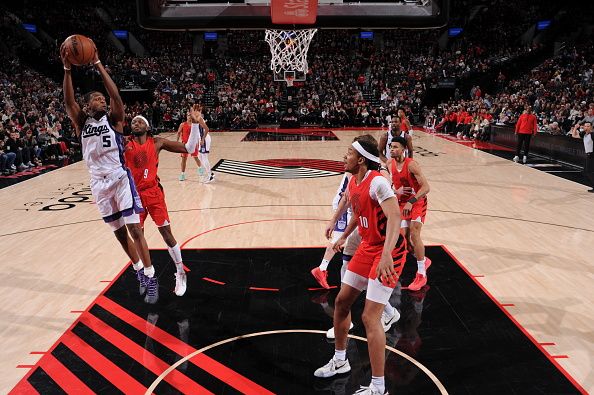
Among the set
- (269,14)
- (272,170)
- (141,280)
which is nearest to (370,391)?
(141,280)

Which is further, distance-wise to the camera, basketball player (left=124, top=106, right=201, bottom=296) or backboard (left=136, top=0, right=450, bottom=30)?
backboard (left=136, top=0, right=450, bottom=30)

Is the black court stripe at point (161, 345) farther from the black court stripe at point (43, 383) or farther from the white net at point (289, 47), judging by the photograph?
the white net at point (289, 47)

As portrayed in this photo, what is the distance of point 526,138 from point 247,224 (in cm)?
995

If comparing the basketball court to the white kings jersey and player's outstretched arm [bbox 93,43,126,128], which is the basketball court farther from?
player's outstretched arm [bbox 93,43,126,128]

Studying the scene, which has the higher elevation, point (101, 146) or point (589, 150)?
point (101, 146)

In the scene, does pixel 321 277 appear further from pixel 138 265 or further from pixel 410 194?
pixel 138 265

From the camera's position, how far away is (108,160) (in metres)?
4.96

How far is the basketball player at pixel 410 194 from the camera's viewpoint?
5523 mm

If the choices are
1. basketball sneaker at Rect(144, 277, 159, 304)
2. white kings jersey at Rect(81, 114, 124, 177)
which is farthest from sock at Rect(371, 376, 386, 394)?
white kings jersey at Rect(81, 114, 124, 177)

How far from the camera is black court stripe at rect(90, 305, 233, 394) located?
387 centimetres

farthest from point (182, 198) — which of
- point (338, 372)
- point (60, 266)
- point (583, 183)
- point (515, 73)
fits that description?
point (515, 73)

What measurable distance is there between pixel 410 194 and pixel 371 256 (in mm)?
2251

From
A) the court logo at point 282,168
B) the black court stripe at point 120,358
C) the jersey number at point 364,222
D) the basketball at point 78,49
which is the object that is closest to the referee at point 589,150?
the court logo at point 282,168

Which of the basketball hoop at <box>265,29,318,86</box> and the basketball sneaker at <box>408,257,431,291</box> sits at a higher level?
the basketball hoop at <box>265,29,318,86</box>
